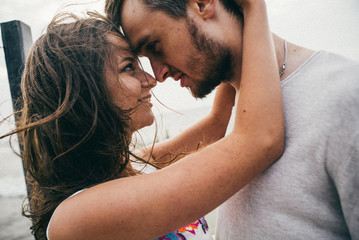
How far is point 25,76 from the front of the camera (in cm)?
134

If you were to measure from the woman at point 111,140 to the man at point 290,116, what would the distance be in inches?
5.4

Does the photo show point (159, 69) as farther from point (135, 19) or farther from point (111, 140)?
point (111, 140)

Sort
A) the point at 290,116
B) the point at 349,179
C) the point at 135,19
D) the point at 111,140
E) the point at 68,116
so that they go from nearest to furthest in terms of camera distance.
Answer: the point at 349,179 → the point at 290,116 → the point at 68,116 → the point at 111,140 → the point at 135,19

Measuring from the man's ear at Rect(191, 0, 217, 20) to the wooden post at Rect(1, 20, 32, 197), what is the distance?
4.75 feet

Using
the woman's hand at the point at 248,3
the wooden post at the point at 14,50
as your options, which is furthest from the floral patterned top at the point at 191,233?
the wooden post at the point at 14,50

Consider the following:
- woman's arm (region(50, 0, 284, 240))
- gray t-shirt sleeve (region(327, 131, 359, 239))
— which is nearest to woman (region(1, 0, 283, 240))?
woman's arm (region(50, 0, 284, 240))

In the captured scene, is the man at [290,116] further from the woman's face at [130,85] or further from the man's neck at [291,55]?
the woman's face at [130,85]

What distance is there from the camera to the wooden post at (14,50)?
5.54ft

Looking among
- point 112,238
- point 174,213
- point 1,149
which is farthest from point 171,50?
point 1,149

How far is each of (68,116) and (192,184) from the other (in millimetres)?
841

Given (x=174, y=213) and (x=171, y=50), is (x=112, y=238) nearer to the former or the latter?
(x=174, y=213)

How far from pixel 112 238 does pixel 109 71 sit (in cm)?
93

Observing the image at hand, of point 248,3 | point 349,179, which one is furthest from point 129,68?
point 349,179

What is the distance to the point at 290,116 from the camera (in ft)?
3.41
